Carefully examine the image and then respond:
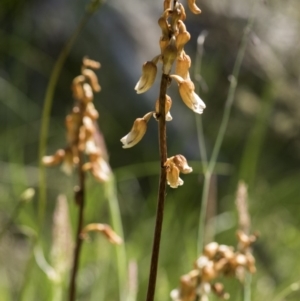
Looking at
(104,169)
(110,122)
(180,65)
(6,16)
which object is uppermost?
(6,16)

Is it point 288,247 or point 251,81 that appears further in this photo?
point 251,81

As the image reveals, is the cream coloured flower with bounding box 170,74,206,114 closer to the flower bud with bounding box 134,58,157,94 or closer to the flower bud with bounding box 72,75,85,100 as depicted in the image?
the flower bud with bounding box 134,58,157,94

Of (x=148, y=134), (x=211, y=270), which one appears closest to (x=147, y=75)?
(x=211, y=270)

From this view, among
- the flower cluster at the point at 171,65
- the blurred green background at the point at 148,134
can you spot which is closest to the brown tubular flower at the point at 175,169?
the flower cluster at the point at 171,65

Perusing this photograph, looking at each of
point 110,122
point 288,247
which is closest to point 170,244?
A: point 288,247

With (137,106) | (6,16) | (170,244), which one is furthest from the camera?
(6,16)

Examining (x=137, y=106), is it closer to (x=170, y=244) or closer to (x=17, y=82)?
(x=17, y=82)

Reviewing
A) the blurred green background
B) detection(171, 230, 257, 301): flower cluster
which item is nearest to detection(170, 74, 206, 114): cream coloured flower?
detection(171, 230, 257, 301): flower cluster
